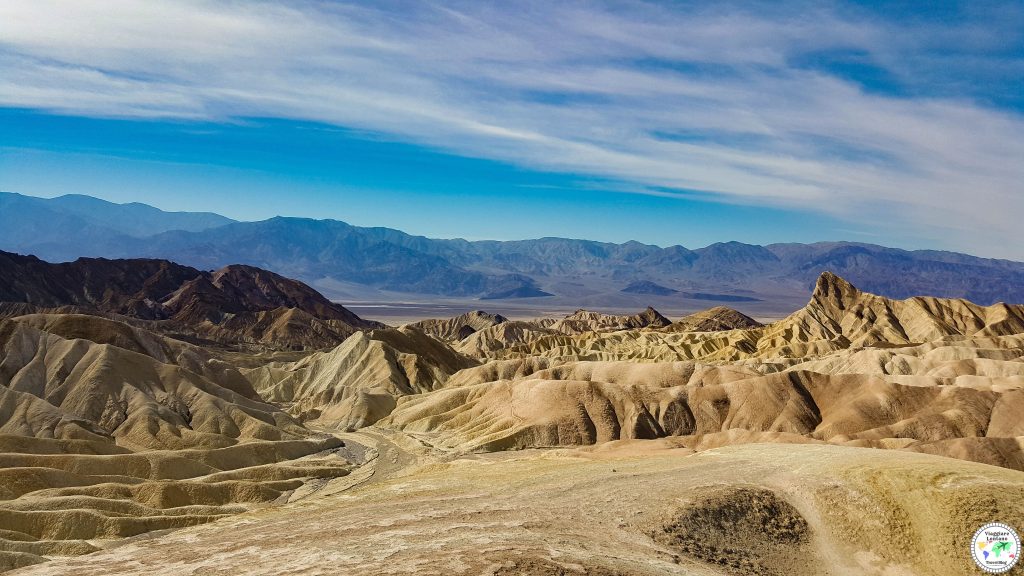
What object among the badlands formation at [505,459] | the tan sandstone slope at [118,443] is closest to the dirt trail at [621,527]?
the badlands formation at [505,459]

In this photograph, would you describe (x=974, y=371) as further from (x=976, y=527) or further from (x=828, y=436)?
(x=976, y=527)

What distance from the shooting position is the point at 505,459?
8669 cm

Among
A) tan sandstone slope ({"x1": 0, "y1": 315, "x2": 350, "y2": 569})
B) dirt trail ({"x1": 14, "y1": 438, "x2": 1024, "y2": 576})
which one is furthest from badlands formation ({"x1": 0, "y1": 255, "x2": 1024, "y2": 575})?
tan sandstone slope ({"x1": 0, "y1": 315, "x2": 350, "y2": 569})

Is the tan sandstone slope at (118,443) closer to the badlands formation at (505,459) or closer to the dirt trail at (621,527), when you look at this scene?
the badlands formation at (505,459)

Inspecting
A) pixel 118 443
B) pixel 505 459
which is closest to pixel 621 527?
pixel 505 459

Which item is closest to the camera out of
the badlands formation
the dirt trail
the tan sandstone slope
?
the dirt trail

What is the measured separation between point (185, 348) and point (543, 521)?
114 meters

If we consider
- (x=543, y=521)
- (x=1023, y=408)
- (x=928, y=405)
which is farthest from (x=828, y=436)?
(x=543, y=521)

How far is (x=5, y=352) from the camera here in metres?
105

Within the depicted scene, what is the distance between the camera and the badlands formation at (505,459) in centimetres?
4331

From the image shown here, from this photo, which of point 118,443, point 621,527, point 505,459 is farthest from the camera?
point 118,443

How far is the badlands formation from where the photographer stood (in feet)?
142

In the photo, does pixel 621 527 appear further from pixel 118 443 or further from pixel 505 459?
pixel 118 443

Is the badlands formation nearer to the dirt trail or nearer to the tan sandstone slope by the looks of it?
the dirt trail
